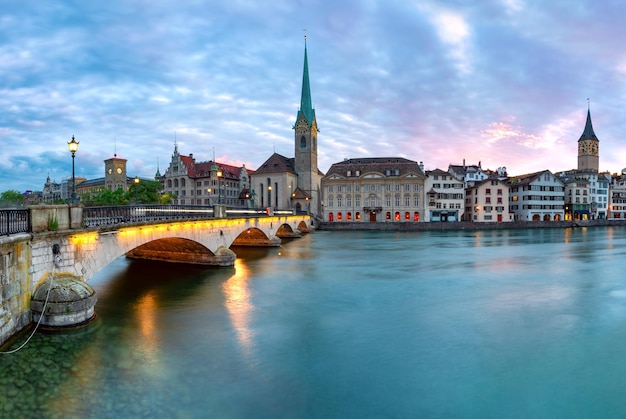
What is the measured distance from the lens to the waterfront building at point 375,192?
80000 mm

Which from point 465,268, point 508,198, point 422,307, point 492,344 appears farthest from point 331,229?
point 492,344

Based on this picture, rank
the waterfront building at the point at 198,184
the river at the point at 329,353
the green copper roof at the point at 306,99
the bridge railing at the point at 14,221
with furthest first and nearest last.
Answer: the green copper roof at the point at 306,99 < the waterfront building at the point at 198,184 < the bridge railing at the point at 14,221 < the river at the point at 329,353

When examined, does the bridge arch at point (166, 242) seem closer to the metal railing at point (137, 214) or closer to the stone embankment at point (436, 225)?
the metal railing at point (137, 214)

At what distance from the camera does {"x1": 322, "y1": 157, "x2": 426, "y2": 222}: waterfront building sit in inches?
3150

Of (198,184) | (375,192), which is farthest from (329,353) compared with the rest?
(198,184)

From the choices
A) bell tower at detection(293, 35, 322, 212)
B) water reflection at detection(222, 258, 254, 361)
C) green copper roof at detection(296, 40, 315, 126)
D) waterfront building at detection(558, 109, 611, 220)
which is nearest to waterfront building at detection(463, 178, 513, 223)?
waterfront building at detection(558, 109, 611, 220)

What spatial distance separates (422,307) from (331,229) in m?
60.2

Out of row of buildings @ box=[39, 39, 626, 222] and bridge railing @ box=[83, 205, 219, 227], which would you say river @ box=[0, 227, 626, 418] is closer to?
bridge railing @ box=[83, 205, 219, 227]

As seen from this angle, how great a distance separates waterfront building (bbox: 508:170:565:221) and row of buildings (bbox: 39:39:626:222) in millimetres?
190

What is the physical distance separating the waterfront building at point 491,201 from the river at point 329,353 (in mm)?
62496

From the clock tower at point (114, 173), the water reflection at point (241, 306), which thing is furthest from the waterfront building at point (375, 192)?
the clock tower at point (114, 173)

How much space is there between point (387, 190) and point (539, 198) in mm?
33574

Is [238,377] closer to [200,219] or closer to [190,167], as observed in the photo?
[200,219]

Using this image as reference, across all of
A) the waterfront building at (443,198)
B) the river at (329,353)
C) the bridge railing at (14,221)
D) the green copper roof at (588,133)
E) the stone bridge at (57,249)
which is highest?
the green copper roof at (588,133)
